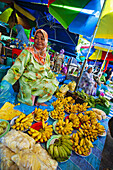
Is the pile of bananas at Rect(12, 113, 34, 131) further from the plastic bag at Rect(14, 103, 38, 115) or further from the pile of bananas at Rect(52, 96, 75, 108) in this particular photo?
the pile of bananas at Rect(52, 96, 75, 108)

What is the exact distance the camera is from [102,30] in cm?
342

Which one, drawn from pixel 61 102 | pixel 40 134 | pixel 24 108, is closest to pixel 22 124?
pixel 40 134

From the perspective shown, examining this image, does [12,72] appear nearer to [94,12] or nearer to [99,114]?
[99,114]

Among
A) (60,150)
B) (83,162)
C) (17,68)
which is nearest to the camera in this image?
(60,150)

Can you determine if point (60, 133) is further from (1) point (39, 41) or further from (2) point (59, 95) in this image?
(1) point (39, 41)

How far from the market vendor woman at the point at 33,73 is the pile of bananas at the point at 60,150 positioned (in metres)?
1.23

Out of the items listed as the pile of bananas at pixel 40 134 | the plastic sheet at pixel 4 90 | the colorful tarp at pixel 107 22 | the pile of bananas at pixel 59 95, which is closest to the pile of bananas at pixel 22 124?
the pile of bananas at pixel 40 134

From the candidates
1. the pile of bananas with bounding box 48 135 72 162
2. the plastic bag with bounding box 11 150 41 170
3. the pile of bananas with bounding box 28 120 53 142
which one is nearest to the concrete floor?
the pile of bananas with bounding box 48 135 72 162

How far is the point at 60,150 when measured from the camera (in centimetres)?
129

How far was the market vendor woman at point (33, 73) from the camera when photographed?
77.1 inches

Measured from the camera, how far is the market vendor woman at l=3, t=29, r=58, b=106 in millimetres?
1958

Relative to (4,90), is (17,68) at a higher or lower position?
higher

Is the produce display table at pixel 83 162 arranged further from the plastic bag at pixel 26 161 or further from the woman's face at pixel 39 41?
the woman's face at pixel 39 41

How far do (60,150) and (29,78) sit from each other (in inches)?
64.6
